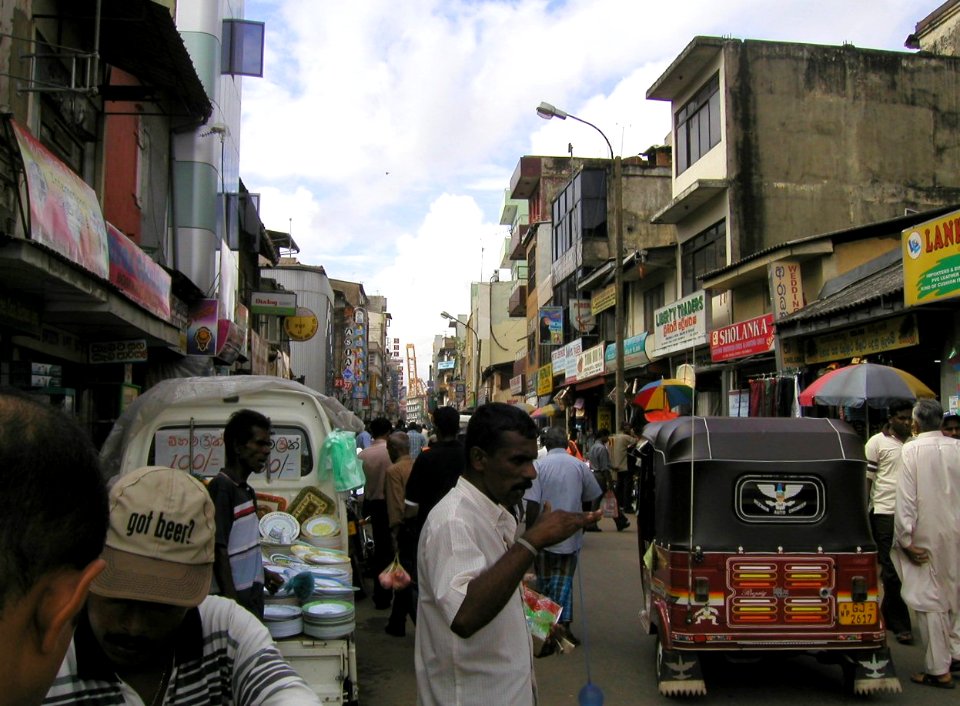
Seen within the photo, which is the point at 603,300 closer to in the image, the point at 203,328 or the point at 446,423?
the point at 203,328

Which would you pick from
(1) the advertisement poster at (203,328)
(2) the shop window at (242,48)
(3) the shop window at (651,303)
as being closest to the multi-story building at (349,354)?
(3) the shop window at (651,303)

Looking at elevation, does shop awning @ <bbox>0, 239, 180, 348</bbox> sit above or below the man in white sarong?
above

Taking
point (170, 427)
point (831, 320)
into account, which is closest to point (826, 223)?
point (831, 320)

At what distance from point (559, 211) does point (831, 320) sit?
84.1ft

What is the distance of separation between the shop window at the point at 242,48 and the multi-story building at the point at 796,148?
35.5 feet

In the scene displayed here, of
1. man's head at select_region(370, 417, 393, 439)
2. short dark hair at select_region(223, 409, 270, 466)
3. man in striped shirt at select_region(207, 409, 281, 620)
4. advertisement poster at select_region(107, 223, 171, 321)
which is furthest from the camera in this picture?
man's head at select_region(370, 417, 393, 439)

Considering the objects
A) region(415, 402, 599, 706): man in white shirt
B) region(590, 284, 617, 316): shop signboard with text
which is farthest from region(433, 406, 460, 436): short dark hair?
region(590, 284, 617, 316): shop signboard with text

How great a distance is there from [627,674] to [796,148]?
1889cm

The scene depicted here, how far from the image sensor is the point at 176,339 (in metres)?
13.2

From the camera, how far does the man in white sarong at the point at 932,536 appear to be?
21.7 feet

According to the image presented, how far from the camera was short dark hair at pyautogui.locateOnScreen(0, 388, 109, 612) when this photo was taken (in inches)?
38.5

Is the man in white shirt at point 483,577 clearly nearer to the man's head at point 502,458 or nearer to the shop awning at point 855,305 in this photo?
the man's head at point 502,458

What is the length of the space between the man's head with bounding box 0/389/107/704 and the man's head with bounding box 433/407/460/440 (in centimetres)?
638

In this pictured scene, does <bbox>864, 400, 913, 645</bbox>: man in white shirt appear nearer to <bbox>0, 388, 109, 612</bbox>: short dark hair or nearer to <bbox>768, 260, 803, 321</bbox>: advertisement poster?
<bbox>0, 388, 109, 612</bbox>: short dark hair
